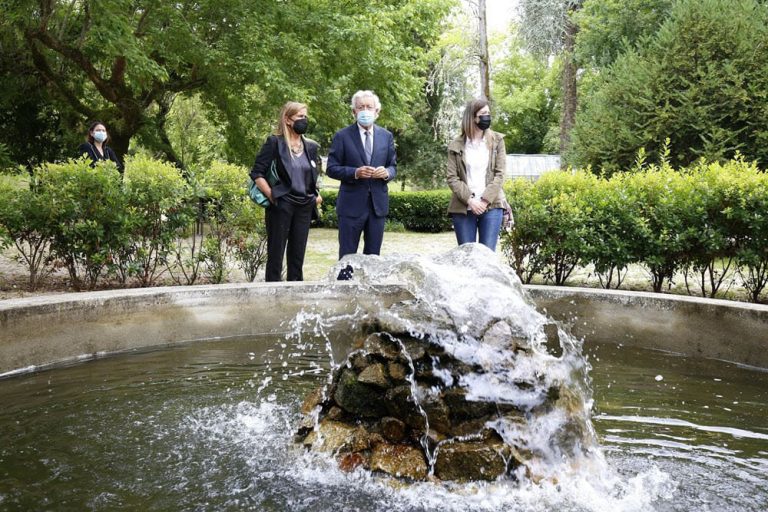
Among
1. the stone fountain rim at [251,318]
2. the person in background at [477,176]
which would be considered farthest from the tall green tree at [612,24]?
the stone fountain rim at [251,318]

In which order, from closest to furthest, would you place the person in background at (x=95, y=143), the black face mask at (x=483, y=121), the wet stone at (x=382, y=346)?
the wet stone at (x=382, y=346) < the black face mask at (x=483, y=121) < the person in background at (x=95, y=143)

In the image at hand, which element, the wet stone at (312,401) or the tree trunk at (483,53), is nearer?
the wet stone at (312,401)

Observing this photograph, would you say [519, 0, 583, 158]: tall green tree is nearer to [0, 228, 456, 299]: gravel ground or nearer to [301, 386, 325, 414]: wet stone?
[0, 228, 456, 299]: gravel ground

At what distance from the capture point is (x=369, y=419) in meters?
3.60

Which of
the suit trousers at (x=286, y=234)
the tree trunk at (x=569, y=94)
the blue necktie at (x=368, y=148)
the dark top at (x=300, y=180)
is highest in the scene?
the tree trunk at (x=569, y=94)

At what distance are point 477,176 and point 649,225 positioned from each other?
199 cm

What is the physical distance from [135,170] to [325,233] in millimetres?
11293

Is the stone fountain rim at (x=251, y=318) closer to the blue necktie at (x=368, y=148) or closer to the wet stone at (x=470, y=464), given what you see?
the blue necktie at (x=368, y=148)

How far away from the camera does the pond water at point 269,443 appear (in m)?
3.04

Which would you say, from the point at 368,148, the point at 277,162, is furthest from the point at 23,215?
the point at 368,148

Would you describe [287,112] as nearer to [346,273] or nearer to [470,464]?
[346,273]

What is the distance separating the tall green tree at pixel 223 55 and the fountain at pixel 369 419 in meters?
7.58

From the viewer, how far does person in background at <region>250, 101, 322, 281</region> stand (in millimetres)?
6438

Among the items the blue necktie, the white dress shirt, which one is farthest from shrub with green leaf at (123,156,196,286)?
the white dress shirt
